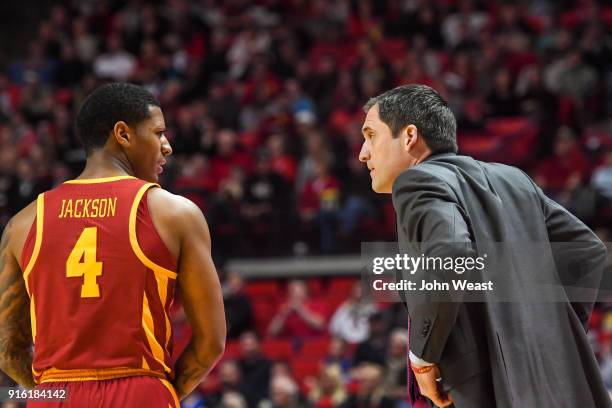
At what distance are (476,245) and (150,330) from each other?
1227mm

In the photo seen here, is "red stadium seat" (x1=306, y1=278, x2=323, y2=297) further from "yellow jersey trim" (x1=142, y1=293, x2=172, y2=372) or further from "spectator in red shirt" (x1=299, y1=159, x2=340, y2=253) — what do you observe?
"yellow jersey trim" (x1=142, y1=293, x2=172, y2=372)

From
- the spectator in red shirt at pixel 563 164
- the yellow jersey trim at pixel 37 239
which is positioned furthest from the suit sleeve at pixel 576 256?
the spectator in red shirt at pixel 563 164

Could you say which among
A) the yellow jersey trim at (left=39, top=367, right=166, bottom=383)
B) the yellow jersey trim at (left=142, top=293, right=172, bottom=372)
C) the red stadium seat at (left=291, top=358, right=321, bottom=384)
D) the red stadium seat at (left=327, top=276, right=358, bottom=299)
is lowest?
the yellow jersey trim at (left=39, top=367, right=166, bottom=383)

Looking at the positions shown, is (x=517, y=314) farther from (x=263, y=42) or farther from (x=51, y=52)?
(x=51, y=52)

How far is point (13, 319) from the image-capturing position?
3840mm

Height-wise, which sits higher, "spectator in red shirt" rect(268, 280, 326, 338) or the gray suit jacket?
"spectator in red shirt" rect(268, 280, 326, 338)

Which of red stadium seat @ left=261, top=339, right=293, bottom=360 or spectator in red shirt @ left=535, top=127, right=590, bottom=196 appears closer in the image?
red stadium seat @ left=261, top=339, right=293, bottom=360

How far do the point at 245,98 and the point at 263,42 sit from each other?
53.5 inches

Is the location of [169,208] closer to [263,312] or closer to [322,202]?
[263,312]

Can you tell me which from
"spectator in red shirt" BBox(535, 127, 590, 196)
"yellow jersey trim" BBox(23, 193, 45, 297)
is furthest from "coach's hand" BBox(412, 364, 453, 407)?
"spectator in red shirt" BBox(535, 127, 590, 196)

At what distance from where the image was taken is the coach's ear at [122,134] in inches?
148

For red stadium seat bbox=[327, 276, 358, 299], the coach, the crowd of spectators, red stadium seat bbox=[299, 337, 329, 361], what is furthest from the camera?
the crowd of spectators

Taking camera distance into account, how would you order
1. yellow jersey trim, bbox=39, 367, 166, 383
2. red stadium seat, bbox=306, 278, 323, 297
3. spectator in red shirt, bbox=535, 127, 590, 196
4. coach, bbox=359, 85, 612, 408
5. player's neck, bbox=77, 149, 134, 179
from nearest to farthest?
coach, bbox=359, 85, 612, 408 → yellow jersey trim, bbox=39, 367, 166, 383 → player's neck, bbox=77, 149, 134, 179 → spectator in red shirt, bbox=535, 127, 590, 196 → red stadium seat, bbox=306, 278, 323, 297

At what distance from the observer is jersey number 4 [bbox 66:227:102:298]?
3.56m
